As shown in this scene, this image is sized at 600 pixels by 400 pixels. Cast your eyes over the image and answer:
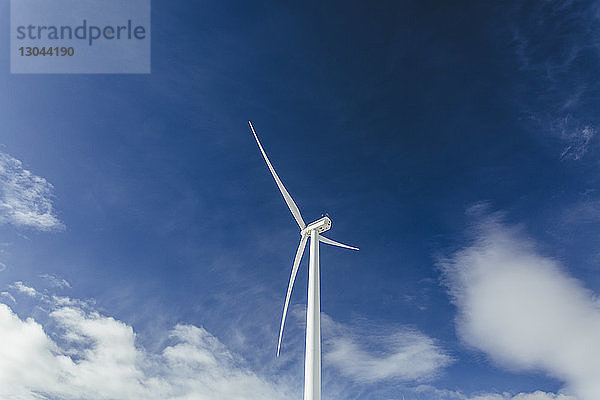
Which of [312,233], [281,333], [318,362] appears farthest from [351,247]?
[318,362]

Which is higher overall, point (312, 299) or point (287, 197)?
point (287, 197)

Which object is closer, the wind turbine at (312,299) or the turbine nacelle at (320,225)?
the wind turbine at (312,299)

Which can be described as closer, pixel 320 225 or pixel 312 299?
pixel 312 299

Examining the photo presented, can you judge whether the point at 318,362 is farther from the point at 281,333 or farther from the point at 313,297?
the point at 281,333

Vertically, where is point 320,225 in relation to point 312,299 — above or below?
above

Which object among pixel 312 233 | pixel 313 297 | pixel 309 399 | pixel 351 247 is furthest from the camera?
pixel 351 247

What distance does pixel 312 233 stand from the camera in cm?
5919

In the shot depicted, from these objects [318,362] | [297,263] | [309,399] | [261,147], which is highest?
[261,147]

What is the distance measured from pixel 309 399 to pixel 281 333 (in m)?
17.1

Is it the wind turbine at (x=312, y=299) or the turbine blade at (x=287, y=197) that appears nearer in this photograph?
the wind turbine at (x=312, y=299)

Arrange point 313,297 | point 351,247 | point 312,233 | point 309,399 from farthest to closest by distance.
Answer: point 351,247 < point 312,233 < point 313,297 < point 309,399

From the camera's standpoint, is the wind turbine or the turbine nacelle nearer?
the wind turbine

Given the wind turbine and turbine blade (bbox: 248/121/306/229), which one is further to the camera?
turbine blade (bbox: 248/121/306/229)

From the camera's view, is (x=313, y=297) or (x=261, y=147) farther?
(x=261, y=147)
